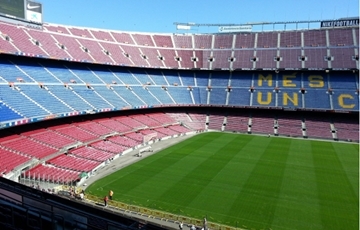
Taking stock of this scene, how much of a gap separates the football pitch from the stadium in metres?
0.16

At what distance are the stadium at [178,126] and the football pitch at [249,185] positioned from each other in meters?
0.16

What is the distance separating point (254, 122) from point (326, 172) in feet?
81.5

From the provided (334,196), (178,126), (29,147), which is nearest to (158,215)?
(334,196)

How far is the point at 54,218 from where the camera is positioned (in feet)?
18.2

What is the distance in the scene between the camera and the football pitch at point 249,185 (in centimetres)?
1975

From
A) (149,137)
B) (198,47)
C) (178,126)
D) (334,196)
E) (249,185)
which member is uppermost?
(198,47)

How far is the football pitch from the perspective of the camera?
64.8ft

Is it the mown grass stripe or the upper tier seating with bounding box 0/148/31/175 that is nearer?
the mown grass stripe

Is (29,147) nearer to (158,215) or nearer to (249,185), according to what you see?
(158,215)

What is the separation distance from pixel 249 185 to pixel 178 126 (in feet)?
94.2

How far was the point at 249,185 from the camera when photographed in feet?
82.4

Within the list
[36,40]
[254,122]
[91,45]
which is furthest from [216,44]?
[36,40]

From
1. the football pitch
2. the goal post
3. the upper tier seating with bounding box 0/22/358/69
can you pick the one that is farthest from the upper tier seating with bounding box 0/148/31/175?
the upper tier seating with bounding box 0/22/358/69

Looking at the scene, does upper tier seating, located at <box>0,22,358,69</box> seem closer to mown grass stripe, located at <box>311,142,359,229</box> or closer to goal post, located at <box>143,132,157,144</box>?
goal post, located at <box>143,132,157,144</box>
